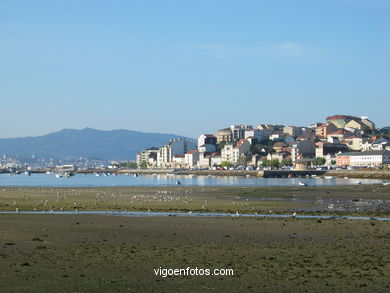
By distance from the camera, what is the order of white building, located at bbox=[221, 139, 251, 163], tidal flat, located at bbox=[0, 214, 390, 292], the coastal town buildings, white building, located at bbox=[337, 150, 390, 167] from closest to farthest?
tidal flat, located at bbox=[0, 214, 390, 292]
white building, located at bbox=[337, 150, 390, 167]
the coastal town buildings
white building, located at bbox=[221, 139, 251, 163]

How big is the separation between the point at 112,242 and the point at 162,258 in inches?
152

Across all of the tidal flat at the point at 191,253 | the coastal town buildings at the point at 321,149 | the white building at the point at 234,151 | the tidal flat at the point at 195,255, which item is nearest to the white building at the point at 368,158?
the coastal town buildings at the point at 321,149

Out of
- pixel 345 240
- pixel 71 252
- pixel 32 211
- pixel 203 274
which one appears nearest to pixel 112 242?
pixel 71 252

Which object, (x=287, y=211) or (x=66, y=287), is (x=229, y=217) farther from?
(x=66, y=287)

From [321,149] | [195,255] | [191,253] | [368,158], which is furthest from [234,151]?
[195,255]

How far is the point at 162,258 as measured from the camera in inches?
773

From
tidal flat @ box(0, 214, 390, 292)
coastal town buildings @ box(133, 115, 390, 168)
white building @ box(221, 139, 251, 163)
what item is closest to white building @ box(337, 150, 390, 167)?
coastal town buildings @ box(133, 115, 390, 168)

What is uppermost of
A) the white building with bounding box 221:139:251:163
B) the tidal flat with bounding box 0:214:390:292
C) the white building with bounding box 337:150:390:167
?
the white building with bounding box 221:139:251:163

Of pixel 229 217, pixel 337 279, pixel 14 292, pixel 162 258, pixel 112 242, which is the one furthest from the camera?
pixel 229 217

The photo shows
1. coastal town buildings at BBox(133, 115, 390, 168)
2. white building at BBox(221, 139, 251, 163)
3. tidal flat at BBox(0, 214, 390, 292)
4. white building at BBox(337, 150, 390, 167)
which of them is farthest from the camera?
white building at BBox(221, 139, 251, 163)

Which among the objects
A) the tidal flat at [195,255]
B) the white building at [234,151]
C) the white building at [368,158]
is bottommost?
the tidal flat at [195,255]

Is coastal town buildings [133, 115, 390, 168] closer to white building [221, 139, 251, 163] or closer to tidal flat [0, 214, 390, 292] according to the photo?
white building [221, 139, 251, 163]

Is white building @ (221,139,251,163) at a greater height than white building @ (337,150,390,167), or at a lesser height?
greater

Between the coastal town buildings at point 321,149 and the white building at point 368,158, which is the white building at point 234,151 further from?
the white building at point 368,158
